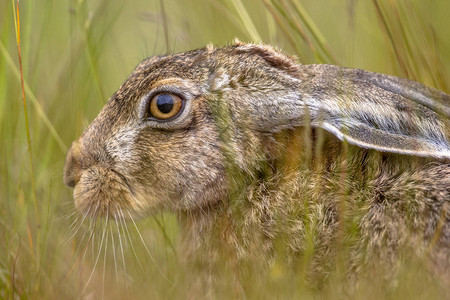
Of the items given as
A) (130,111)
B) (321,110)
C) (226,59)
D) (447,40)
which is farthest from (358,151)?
(447,40)

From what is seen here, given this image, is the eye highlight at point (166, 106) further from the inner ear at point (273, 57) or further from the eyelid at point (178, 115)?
the inner ear at point (273, 57)

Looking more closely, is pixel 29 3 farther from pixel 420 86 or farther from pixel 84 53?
pixel 420 86

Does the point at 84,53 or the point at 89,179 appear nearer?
the point at 89,179

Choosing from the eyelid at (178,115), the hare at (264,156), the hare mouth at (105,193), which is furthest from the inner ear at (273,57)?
the hare mouth at (105,193)

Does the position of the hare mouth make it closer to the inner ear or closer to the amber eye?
the amber eye

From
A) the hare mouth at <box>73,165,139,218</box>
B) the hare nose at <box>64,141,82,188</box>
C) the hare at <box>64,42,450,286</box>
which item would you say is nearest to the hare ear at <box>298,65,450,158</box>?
the hare at <box>64,42,450,286</box>
